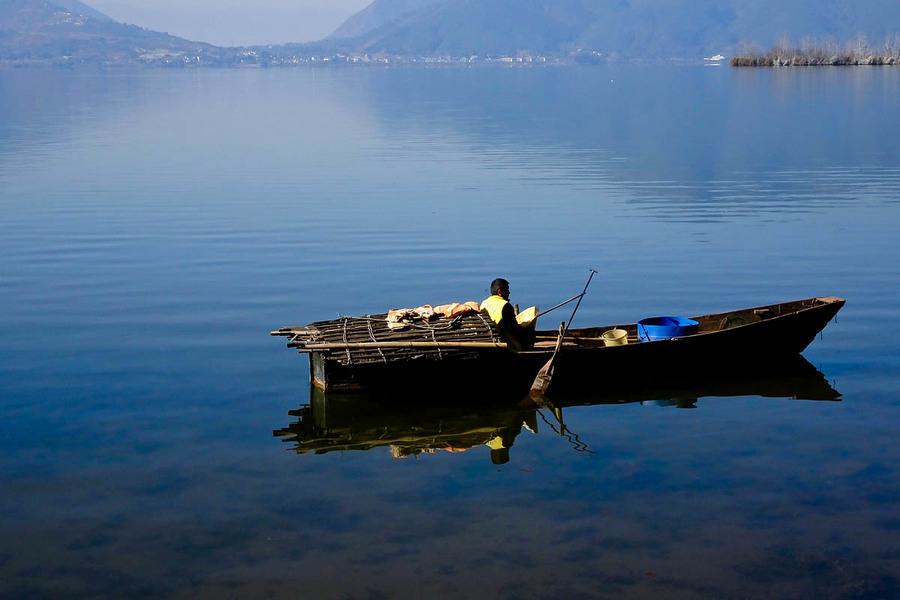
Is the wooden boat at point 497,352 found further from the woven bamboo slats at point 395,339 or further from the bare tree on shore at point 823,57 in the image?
the bare tree on shore at point 823,57

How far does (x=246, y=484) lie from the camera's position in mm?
11344

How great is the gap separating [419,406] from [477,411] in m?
0.69

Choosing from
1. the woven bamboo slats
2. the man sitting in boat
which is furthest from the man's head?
the woven bamboo slats

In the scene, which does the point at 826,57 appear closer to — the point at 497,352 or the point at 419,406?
the point at 497,352

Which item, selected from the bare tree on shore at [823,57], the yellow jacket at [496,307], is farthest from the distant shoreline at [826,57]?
the yellow jacket at [496,307]

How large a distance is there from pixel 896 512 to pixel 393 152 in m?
32.9

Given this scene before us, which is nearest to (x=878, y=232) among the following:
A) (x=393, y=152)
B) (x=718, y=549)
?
(x=718, y=549)

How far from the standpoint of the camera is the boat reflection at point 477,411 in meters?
12.6

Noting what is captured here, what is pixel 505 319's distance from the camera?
44.7 feet

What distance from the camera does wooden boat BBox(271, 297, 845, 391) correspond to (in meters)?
13.3

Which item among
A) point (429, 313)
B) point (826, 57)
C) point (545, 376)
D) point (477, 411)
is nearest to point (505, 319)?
point (545, 376)

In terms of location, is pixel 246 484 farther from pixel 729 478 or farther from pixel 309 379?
pixel 729 478

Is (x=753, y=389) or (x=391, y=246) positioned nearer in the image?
(x=753, y=389)

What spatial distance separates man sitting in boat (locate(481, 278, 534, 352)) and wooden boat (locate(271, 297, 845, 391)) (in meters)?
0.13
